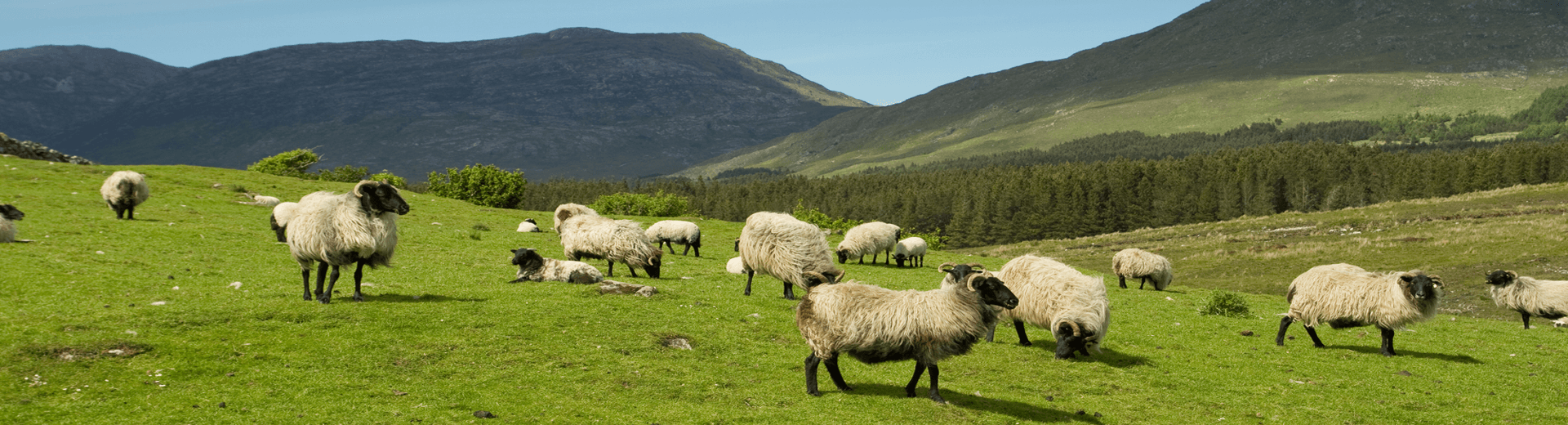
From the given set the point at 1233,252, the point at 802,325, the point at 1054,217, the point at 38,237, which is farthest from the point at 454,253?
the point at 1054,217

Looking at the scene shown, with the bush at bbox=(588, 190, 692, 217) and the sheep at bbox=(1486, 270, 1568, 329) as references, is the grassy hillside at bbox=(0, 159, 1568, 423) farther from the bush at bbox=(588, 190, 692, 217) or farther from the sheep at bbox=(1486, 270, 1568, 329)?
the bush at bbox=(588, 190, 692, 217)

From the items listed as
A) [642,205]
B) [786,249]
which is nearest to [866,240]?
[786,249]

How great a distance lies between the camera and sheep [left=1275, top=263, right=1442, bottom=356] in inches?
652

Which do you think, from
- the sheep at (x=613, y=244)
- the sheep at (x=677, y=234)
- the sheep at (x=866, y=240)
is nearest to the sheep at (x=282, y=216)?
the sheep at (x=613, y=244)

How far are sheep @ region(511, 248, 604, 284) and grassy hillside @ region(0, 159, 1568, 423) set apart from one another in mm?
633

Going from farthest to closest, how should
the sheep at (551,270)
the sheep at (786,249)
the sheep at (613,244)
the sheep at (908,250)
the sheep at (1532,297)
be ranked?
1. the sheep at (908,250)
2. the sheep at (1532,297)
3. the sheep at (613,244)
4. the sheep at (551,270)
5. the sheep at (786,249)

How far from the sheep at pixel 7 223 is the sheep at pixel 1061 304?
2589 centimetres

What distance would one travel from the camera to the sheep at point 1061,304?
611 inches

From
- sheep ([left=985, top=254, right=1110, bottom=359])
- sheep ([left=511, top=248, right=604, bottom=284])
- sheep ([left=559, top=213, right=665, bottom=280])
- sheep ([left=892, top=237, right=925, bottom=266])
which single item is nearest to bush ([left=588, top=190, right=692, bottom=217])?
sheep ([left=892, top=237, right=925, bottom=266])

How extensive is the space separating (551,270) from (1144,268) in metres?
22.3

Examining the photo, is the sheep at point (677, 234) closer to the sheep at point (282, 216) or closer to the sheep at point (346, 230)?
the sheep at point (282, 216)

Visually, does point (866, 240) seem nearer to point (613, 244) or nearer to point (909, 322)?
point (613, 244)

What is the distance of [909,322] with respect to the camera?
11547 millimetres

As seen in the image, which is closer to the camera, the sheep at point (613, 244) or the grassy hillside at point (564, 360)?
the grassy hillside at point (564, 360)
